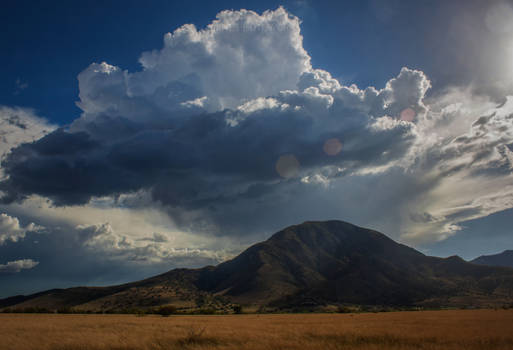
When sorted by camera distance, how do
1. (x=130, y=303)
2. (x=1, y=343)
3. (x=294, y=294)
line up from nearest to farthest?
(x=1, y=343), (x=130, y=303), (x=294, y=294)

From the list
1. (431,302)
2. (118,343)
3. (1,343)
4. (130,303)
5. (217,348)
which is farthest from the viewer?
(130,303)

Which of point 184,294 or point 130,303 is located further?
point 184,294

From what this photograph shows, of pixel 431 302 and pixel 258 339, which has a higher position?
pixel 258 339

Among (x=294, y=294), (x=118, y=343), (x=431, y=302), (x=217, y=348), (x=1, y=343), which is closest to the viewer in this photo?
(x=217, y=348)

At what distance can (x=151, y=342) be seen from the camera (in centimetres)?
1994

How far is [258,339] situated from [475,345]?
12.8 meters

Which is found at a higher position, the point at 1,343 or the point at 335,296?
the point at 1,343

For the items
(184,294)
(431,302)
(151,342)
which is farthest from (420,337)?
(184,294)

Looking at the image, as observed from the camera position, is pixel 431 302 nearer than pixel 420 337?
No

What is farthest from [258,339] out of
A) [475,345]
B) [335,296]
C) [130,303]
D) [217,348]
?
[335,296]

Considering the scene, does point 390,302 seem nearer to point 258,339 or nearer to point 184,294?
point 184,294

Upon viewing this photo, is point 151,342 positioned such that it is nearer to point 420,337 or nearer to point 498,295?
point 420,337

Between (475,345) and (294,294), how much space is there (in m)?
174

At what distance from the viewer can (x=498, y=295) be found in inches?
6147
